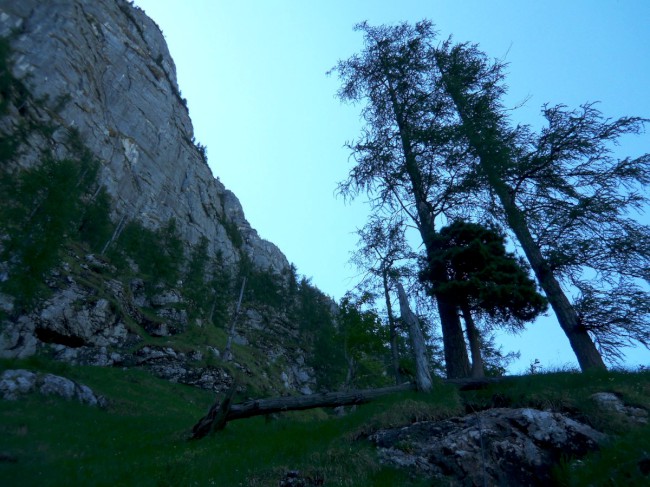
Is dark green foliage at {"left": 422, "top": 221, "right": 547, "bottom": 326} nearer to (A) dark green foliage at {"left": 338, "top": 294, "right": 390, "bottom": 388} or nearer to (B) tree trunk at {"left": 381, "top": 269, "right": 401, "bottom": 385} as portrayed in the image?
(B) tree trunk at {"left": 381, "top": 269, "right": 401, "bottom": 385}

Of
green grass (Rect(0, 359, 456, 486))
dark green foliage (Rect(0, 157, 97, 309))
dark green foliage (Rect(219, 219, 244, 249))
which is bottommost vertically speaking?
green grass (Rect(0, 359, 456, 486))

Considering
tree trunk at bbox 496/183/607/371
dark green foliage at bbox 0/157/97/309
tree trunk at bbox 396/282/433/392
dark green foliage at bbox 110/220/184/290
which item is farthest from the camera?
dark green foliage at bbox 110/220/184/290

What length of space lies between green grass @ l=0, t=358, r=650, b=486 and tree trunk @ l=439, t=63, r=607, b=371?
7.01 feet

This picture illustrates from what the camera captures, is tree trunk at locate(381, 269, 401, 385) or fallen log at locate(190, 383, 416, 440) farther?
tree trunk at locate(381, 269, 401, 385)

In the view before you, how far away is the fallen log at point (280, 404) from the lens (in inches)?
488

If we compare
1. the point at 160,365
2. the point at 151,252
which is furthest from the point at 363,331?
the point at 151,252

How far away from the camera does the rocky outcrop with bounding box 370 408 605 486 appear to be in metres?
7.08

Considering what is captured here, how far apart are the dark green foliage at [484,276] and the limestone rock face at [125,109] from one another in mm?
60045

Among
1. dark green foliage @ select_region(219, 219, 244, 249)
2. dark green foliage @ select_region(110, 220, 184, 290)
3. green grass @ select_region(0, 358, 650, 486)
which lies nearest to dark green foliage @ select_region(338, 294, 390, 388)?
green grass @ select_region(0, 358, 650, 486)

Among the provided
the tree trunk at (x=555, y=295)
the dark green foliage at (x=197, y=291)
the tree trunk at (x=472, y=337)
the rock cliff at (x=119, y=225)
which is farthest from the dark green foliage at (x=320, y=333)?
the tree trunk at (x=555, y=295)

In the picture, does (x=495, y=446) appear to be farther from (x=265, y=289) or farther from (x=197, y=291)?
(x=265, y=289)

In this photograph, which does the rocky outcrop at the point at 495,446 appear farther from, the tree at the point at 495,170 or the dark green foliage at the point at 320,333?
the dark green foliage at the point at 320,333

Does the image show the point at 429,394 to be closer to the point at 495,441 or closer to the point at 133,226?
the point at 495,441

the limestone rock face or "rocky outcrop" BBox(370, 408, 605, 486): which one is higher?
the limestone rock face
